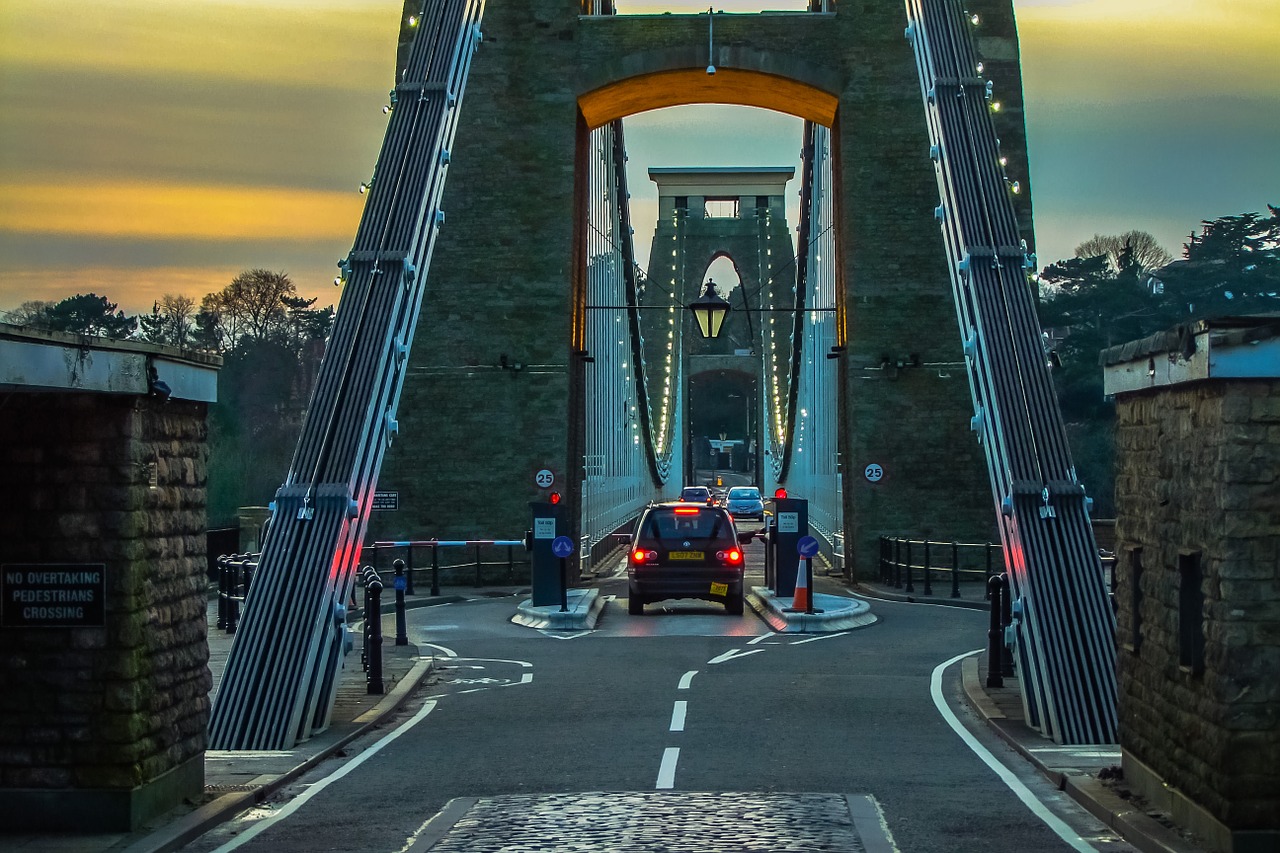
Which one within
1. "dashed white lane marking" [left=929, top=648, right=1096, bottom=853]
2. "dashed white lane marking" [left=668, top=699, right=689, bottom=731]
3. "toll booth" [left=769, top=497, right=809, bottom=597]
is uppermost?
"toll booth" [left=769, top=497, right=809, bottom=597]

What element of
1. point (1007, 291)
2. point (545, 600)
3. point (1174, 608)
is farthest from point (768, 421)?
point (1174, 608)

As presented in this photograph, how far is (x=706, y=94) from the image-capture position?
35.2 meters

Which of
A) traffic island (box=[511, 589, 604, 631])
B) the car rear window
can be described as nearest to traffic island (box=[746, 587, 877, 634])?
the car rear window

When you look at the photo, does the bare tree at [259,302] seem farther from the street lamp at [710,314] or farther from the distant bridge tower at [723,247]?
the street lamp at [710,314]

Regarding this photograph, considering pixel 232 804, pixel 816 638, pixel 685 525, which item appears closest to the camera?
pixel 232 804

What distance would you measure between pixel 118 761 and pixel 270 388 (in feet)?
197

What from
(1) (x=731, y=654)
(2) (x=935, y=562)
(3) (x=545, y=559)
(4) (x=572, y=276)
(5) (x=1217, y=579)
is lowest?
(1) (x=731, y=654)

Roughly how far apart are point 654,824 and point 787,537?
17038 millimetres

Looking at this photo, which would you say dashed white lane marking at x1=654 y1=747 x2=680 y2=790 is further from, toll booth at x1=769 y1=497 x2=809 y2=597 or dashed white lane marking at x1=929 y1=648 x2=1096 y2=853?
toll booth at x1=769 y1=497 x2=809 y2=597

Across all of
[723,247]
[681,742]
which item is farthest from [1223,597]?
[723,247]

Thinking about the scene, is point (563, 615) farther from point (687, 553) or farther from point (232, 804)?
point (232, 804)

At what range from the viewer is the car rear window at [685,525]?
79.3 ft

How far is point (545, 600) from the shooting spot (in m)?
25.1

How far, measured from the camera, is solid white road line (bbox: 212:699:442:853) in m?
9.38
